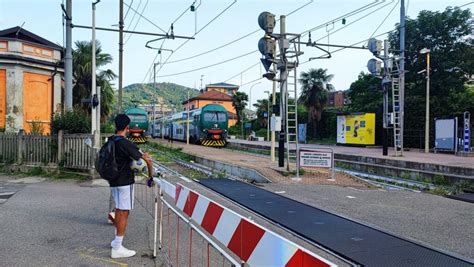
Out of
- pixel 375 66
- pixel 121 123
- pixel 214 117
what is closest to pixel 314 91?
pixel 214 117

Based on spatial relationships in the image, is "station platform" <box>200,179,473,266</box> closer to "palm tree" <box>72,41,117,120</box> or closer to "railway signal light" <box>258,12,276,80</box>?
"railway signal light" <box>258,12,276,80</box>

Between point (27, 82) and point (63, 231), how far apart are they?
1979 centimetres

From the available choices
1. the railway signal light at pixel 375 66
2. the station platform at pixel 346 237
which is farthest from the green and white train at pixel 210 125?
the station platform at pixel 346 237

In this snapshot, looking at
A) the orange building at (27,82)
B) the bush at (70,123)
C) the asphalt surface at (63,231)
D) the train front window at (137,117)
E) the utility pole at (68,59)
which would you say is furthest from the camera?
the train front window at (137,117)

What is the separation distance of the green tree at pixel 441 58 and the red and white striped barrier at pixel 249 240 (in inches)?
1307

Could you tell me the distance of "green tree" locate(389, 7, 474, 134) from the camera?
34469 millimetres

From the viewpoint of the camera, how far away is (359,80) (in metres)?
52.4

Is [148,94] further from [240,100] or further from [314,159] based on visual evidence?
[314,159]

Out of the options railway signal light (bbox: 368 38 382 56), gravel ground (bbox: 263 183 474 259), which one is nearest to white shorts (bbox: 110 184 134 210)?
gravel ground (bbox: 263 183 474 259)

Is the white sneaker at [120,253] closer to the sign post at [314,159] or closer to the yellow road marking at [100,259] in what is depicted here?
the yellow road marking at [100,259]

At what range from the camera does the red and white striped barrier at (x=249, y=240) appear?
2422mm

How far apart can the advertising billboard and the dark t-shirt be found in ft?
95.1

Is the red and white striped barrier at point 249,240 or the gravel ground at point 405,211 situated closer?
the red and white striped barrier at point 249,240

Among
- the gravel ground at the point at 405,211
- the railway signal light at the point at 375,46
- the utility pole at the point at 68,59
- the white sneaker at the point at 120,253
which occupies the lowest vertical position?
the gravel ground at the point at 405,211
